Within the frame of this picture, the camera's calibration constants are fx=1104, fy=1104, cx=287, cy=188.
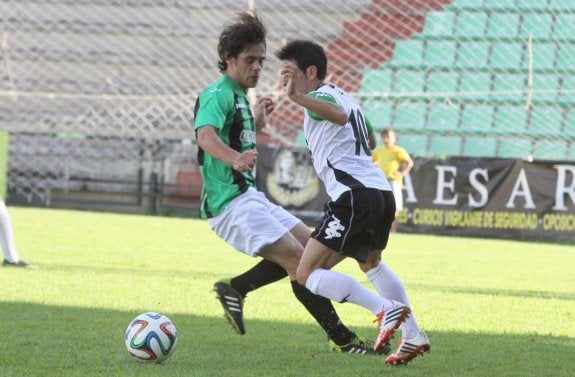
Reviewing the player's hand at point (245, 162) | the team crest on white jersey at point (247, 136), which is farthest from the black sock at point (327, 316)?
the player's hand at point (245, 162)

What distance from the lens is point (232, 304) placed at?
6.61 metres

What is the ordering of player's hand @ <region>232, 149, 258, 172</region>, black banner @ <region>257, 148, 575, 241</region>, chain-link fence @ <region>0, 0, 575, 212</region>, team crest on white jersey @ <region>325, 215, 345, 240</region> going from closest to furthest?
player's hand @ <region>232, 149, 258, 172</region>, team crest on white jersey @ <region>325, 215, 345, 240</region>, black banner @ <region>257, 148, 575, 241</region>, chain-link fence @ <region>0, 0, 575, 212</region>

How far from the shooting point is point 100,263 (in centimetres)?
1208

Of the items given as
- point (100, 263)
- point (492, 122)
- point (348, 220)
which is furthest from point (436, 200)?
point (348, 220)

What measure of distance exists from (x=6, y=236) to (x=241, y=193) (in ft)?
17.4

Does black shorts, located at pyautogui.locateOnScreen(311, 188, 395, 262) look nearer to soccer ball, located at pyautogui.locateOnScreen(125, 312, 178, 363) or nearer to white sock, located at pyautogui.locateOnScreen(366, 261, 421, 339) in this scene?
white sock, located at pyautogui.locateOnScreen(366, 261, 421, 339)

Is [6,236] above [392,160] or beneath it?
beneath

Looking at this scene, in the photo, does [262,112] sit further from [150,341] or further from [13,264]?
[13,264]

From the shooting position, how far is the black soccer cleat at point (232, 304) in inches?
258

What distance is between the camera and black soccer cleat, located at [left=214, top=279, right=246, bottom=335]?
21.5 feet

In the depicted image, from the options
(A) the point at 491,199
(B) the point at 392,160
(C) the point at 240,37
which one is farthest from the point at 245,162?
(A) the point at 491,199

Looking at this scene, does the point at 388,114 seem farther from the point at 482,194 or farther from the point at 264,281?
the point at 264,281

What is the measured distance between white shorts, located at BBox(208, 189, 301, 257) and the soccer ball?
29.1 inches

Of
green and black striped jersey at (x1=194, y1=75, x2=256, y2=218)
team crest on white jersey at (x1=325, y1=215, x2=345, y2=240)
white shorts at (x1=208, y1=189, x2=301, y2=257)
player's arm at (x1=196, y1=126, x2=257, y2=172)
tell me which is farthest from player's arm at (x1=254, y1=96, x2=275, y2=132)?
team crest on white jersey at (x1=325, y1=215, x2=345, y2=240)
